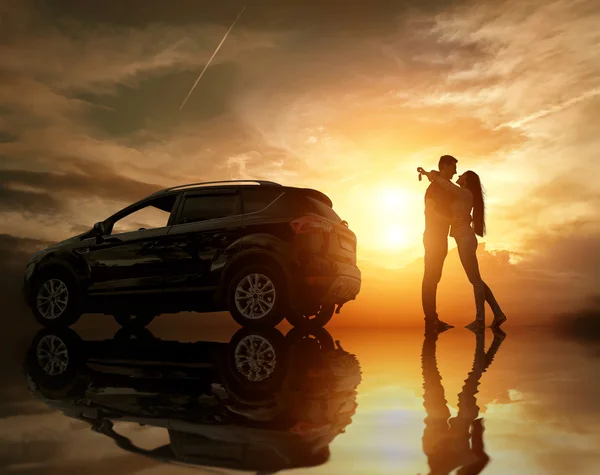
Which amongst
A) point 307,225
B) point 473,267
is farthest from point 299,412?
point 473,267

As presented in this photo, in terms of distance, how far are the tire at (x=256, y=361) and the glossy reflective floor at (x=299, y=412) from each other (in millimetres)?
24

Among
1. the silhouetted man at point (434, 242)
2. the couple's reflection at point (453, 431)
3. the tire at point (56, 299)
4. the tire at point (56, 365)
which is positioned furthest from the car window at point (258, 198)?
the couple's reflection at point (453, 431)

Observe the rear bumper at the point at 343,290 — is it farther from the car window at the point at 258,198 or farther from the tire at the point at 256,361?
the car window at the point at 258,198

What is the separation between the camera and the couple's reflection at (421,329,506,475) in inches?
117

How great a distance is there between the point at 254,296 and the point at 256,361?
3.23 meters

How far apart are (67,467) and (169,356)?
4.87 metres

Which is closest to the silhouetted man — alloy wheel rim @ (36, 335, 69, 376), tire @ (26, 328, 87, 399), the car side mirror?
the car side mirror

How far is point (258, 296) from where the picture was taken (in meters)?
10.1

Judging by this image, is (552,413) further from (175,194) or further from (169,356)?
(175,194)

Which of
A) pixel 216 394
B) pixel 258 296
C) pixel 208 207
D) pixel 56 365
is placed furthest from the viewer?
pixel 208 207

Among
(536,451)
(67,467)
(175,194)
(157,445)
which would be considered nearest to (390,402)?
(536,451)

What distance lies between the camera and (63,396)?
502 centimetres

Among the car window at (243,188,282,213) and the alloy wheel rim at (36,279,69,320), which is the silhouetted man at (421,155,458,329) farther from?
the alloy wheel rim at (36,279,69,320)

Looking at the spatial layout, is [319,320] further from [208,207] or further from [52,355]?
[52,355]
